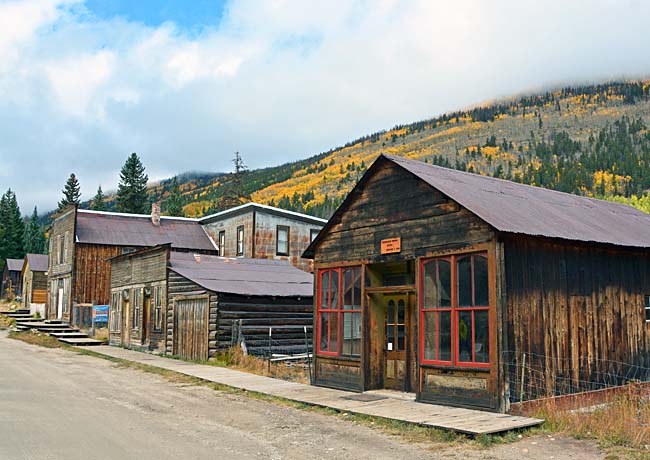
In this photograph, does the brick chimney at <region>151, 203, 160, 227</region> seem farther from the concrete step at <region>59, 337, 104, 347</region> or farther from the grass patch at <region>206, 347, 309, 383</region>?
the grass patch at <region>206, 347, 309, 383</region>

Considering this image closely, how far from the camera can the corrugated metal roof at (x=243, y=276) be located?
24.9 m

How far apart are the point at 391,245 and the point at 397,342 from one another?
8.18ft

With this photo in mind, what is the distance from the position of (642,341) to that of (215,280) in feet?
51.2

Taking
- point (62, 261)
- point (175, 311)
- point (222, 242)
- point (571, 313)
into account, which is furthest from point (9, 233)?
point (571, 313)

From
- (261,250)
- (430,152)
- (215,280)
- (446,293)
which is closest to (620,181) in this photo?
(430,152)

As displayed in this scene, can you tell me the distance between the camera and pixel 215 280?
997 inches

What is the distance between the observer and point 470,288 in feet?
42.3

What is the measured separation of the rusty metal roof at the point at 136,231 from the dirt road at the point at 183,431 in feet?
78.2

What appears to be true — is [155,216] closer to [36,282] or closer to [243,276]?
[243,276]

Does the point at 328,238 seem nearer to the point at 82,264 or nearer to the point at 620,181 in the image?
the point at 82,264

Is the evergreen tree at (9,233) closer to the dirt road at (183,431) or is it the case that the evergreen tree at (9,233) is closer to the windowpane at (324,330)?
the dirt road at (183,431)

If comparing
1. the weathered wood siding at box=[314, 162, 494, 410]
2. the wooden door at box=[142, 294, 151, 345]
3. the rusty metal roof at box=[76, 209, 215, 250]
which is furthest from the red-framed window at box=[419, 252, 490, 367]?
the rusty metal roof at box=[76, 209, 215, 250]

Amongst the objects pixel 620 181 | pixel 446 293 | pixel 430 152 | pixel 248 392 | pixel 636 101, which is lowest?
pixel 248 392

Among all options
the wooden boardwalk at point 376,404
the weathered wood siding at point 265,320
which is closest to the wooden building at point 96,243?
the weathered wood siding at point 265,320
